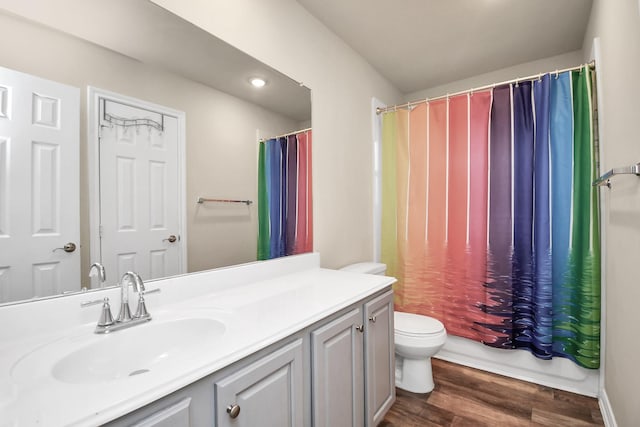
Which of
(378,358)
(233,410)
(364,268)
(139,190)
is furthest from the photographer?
(364,268)

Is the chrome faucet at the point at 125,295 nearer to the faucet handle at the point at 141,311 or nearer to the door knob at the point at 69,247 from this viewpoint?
the faucet handle at the point at 141,311

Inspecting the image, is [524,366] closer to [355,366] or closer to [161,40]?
[355,366]

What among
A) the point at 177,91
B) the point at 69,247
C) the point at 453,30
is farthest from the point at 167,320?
the point at 453,30

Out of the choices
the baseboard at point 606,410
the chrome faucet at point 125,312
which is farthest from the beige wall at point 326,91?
the baseboard at point 606,410

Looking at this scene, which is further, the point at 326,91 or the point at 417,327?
the point at 326,91

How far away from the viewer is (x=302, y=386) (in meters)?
1.05

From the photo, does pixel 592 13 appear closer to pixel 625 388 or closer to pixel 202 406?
pixel 625 388

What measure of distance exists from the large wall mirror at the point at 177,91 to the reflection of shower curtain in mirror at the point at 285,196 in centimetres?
6

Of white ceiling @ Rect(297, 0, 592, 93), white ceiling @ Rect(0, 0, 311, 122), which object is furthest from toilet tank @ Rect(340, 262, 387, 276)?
white ceiling @ Rect(297, 0, 592, 93)

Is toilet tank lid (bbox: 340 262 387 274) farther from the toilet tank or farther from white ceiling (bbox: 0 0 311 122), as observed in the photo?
white ceiling (bbox: 0 0 311 122)

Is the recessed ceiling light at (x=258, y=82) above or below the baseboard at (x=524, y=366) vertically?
above

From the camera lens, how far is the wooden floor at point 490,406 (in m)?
1.68

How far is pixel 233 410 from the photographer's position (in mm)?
798

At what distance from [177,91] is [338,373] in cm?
137
